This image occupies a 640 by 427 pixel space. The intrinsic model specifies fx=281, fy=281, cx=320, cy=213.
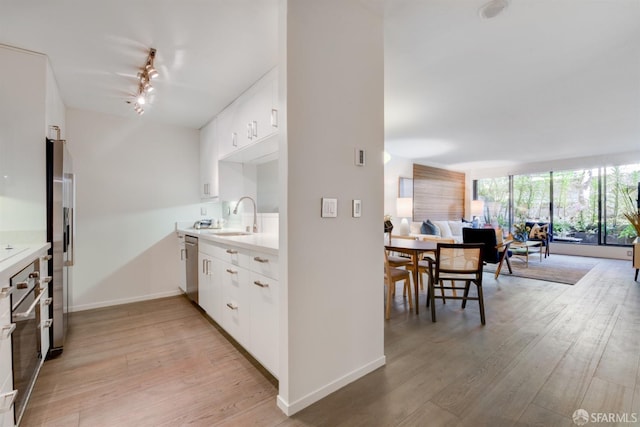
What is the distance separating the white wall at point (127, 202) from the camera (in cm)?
327

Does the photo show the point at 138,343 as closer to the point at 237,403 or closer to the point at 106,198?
the point at 237,403

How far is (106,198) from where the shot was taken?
11.1 feet

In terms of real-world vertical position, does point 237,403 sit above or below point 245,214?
below

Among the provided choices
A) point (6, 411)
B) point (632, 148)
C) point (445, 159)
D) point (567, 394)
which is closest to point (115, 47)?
point (6, 411)

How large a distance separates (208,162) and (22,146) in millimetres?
1775

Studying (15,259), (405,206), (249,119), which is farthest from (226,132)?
(405,206)

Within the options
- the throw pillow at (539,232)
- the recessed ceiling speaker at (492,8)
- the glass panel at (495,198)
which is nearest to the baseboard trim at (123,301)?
the recessed ceiling speaker at (492,8)

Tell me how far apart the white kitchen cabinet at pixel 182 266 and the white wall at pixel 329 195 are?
7.80ft

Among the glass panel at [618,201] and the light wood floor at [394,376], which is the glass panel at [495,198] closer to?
the glass panel at [618,201]

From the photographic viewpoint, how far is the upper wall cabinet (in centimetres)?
234

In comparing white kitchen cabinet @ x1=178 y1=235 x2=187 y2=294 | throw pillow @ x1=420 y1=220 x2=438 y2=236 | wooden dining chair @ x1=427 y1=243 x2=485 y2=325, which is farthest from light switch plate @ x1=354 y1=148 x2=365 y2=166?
throw pillow @ x1=420 y1=220 x2=438 y2=236

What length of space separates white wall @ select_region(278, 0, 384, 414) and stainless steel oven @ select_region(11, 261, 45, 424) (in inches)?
49.9

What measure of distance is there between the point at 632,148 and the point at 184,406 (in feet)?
28.9

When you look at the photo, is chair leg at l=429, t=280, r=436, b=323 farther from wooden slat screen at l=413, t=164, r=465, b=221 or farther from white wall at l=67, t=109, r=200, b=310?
wooden slat screen at l=413, t=164, r=465, b=221
